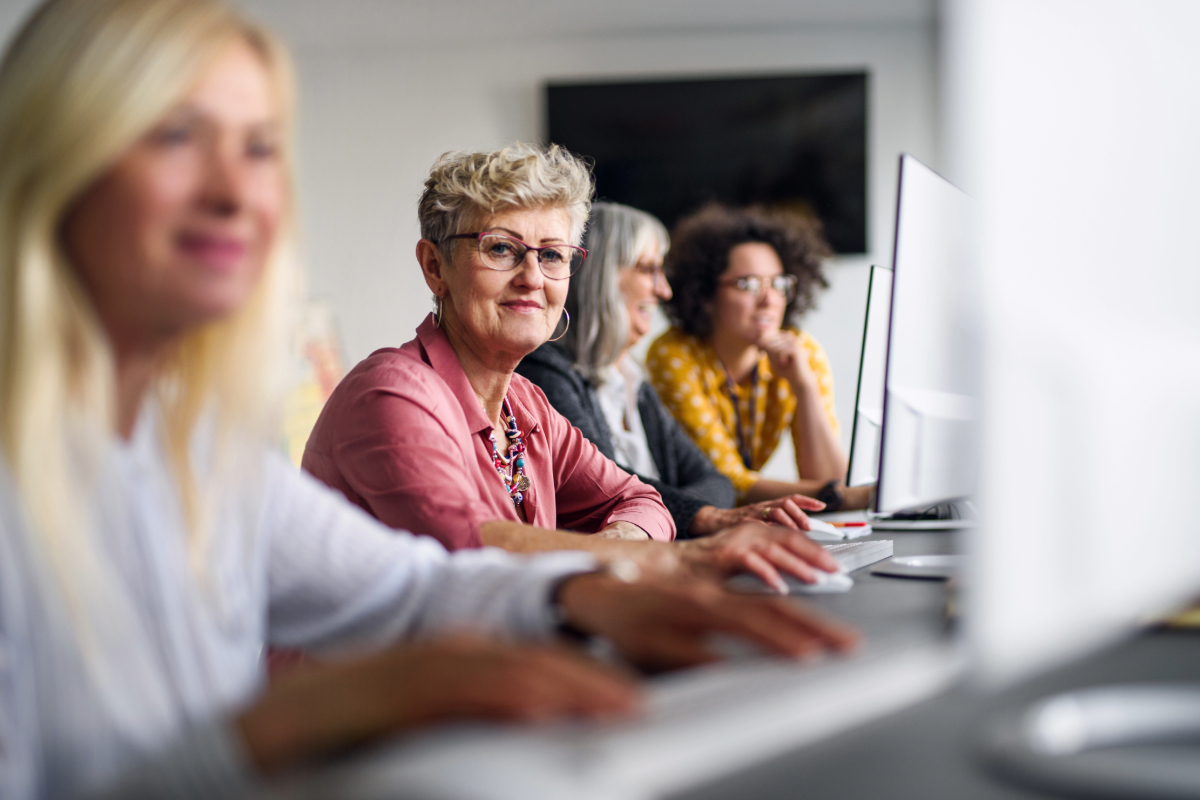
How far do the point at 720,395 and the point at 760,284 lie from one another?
0.35 meters

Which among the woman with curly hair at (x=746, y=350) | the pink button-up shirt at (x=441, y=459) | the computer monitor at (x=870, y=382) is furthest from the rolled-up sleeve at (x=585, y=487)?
the woman with curly hair at (x=746, y=350)

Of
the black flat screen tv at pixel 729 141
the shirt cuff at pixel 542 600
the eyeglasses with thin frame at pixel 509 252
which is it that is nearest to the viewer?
the shirt cuff at pixel 542 600

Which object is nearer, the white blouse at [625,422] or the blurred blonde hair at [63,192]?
the blurred blonde hair at [63,192]

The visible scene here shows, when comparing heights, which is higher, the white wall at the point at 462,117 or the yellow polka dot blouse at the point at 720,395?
the white wall at the point at 462,117

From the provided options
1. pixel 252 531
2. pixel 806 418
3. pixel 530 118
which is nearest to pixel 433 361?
pixel 252 531

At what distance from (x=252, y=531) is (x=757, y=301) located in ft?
7.37

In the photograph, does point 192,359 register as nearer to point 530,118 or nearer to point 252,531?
point 252,531

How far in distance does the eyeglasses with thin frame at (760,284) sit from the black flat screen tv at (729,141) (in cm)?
122

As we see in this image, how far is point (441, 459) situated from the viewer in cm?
111

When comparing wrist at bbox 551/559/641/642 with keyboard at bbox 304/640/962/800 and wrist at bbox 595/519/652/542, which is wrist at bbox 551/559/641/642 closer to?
keyboard at bbox 304/640/962/800

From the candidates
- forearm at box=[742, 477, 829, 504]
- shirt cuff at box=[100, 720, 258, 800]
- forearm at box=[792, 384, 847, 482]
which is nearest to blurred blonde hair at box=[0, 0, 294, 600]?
shirt cuff at box=[100, 720, 258, 800]

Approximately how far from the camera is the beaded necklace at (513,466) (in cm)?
135

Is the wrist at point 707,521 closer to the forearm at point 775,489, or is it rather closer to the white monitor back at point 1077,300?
the forearm at point 775,489

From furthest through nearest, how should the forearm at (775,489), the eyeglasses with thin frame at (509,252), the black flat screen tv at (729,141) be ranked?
the black flat screen tv at (729,141) < the forearm at (775,489) < the eyeglasses with thin frame at (509,252)
